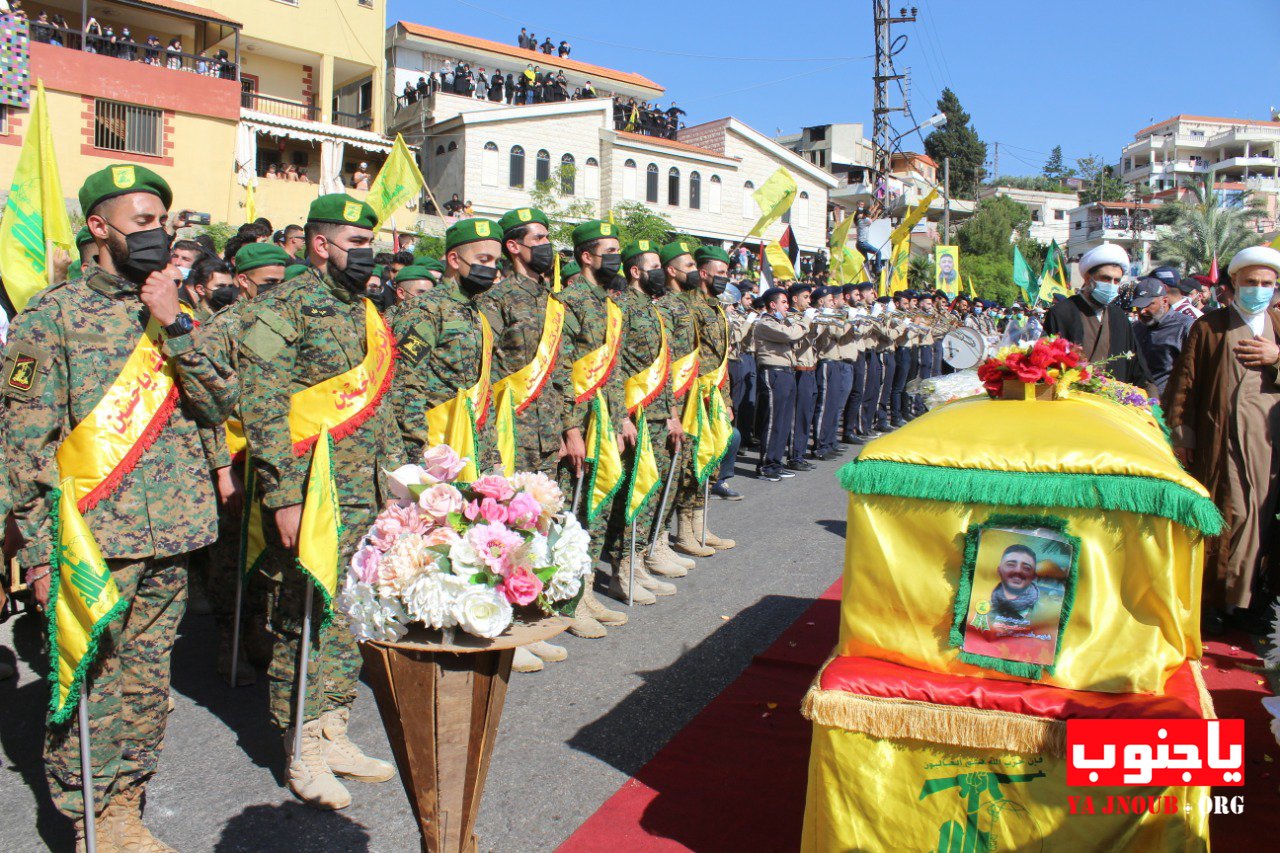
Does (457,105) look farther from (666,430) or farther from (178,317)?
(178,317)

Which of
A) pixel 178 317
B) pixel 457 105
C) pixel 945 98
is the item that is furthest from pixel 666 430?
pixel 945 98

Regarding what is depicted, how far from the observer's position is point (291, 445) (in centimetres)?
376

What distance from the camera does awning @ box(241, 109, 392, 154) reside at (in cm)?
2767

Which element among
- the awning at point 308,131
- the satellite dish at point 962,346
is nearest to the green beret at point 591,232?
the satellite dish at point 962,346

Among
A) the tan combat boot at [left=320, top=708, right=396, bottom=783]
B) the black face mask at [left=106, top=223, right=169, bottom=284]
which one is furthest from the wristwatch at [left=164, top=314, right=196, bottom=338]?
the tan combat boot at [left=320, top=708, right=396, bottom=783]

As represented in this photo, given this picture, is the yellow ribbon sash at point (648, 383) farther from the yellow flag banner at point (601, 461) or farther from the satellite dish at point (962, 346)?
the satellite dish at point (962, 346)

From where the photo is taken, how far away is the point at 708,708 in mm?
4539

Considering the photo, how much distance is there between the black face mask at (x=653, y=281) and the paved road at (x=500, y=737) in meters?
2.01

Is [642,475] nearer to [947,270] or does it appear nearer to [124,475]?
[124,475]

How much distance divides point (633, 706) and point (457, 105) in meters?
32.3

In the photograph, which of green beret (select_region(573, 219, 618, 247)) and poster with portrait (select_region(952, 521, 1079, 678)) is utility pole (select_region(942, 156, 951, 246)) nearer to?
green beret (select_region(573, 219, 618, 247))

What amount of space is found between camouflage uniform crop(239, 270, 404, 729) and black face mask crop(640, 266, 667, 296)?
3.00 meters

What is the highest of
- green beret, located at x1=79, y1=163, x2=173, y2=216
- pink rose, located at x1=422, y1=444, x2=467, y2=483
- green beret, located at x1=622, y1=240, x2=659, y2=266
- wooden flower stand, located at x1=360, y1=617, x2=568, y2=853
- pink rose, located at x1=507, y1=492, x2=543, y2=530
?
green beret, located at x1=622, y1=240, x2=659, y2=266

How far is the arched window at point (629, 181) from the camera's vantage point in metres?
36.5
